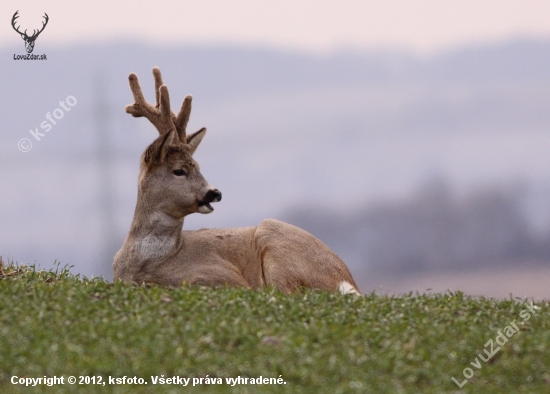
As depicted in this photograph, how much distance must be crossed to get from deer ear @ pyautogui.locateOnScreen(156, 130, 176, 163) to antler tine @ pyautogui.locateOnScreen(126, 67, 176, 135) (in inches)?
14.2

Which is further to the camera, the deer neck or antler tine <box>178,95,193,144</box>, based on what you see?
antler tine <box>178,95,193,144</box>

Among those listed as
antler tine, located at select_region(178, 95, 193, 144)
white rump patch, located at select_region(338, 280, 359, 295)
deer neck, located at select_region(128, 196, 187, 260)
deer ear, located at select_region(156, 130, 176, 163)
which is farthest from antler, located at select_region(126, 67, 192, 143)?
white rump patch, located at select_region(338, 280, 359, 295)

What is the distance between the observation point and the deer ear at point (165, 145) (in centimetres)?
1045

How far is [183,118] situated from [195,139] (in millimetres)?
316

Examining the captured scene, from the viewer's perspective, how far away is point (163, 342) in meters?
7.36

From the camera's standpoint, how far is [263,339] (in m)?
7.52

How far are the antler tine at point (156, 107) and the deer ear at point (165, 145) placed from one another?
36 cm

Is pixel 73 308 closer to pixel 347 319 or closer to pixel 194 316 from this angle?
pixel 194 316

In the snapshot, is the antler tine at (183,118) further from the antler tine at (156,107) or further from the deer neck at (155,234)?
the deer neck at (155,234)

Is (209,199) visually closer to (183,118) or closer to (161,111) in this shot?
(183,118)

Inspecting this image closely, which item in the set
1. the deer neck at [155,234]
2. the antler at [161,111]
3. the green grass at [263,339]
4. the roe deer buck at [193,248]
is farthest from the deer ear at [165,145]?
the green grass at [263,339]

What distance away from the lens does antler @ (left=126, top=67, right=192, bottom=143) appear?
36.6 feet

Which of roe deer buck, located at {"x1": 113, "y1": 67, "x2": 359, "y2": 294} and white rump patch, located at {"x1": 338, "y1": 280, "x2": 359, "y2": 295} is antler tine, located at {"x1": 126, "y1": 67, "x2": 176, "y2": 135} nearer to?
roe deer buck, located at {"x1": 113, "y1": 67, "x2": 359, "y2": 294}

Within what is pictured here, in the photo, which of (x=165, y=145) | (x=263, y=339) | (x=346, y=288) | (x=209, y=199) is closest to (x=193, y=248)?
(x=209, y=199)
